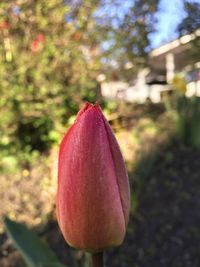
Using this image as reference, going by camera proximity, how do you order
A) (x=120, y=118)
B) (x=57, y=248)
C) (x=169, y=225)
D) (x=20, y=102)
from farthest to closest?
(x=120, y=118)
(x=20, y=102)
(x=169, y=225)
(x=57, y=248)

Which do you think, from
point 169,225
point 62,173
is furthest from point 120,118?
point 62,173

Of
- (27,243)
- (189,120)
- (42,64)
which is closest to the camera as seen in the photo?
(27,243)

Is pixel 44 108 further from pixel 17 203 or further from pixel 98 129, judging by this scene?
pixel 98 129

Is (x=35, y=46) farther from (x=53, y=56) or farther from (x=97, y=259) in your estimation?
(x=97, y=259)

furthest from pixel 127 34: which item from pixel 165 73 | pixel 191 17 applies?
pixel 165 73

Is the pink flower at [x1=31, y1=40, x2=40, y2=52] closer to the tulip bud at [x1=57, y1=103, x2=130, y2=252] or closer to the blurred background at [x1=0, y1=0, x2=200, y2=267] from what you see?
the blurred background at [x1=0, y1=0, x2=200, y2=267]
